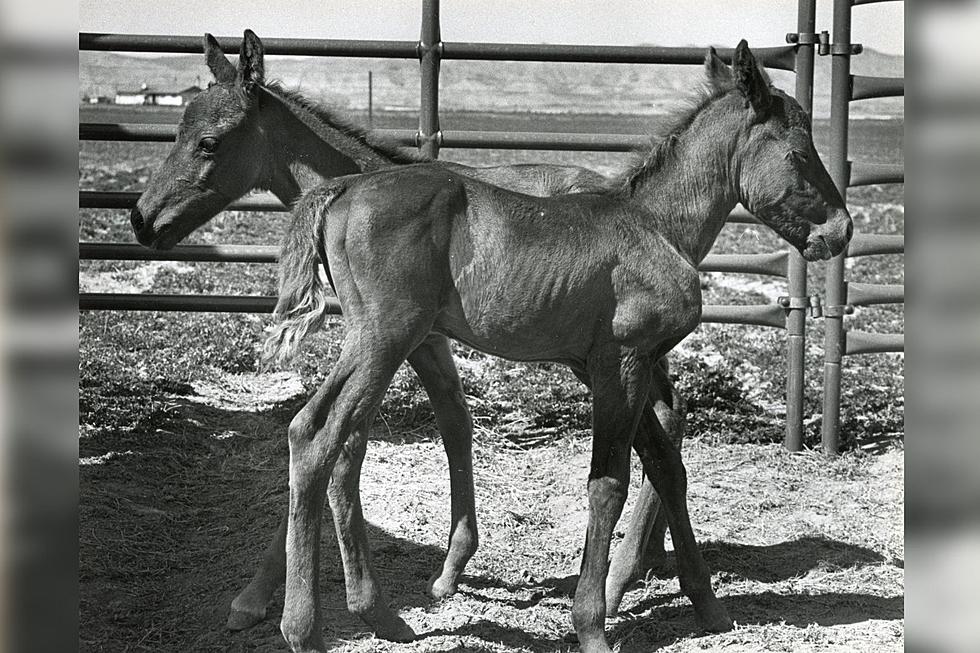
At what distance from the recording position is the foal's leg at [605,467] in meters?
3.30

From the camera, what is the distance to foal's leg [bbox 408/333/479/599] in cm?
398

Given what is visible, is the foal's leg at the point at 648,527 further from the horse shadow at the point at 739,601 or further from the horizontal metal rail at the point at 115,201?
the horizontal metal rail at the point at 115,201

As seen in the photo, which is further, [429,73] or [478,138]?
[478,138]

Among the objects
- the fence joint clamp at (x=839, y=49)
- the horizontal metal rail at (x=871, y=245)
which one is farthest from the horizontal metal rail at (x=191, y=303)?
the fence joint clamp at (x=839, y=49)

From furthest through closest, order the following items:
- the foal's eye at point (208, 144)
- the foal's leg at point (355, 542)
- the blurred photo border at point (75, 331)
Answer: the foal's eye at point (208, 144)
the foal's leg at point (355, 542)
the blurred photo border at point (75, 331)

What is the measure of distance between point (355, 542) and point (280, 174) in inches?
57.6

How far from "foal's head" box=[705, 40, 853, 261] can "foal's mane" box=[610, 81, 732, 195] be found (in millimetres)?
70

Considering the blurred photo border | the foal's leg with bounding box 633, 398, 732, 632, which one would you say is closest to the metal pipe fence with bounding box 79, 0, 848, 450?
the foal's leg with bounding box 633, 398, 732, 632

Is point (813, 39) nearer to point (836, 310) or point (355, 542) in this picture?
point (836, 310)

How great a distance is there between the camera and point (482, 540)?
446 cm

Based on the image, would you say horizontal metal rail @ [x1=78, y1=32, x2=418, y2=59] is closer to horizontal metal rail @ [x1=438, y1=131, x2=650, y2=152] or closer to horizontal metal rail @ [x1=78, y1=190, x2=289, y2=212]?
horizontal metal rail @ [x1=438, y1=131, x2=650, y2=152]

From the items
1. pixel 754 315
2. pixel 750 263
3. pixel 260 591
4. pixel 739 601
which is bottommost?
pixel 739 601

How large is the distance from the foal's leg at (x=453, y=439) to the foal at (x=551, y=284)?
1.67ft

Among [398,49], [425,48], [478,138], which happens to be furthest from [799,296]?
[398,49]
